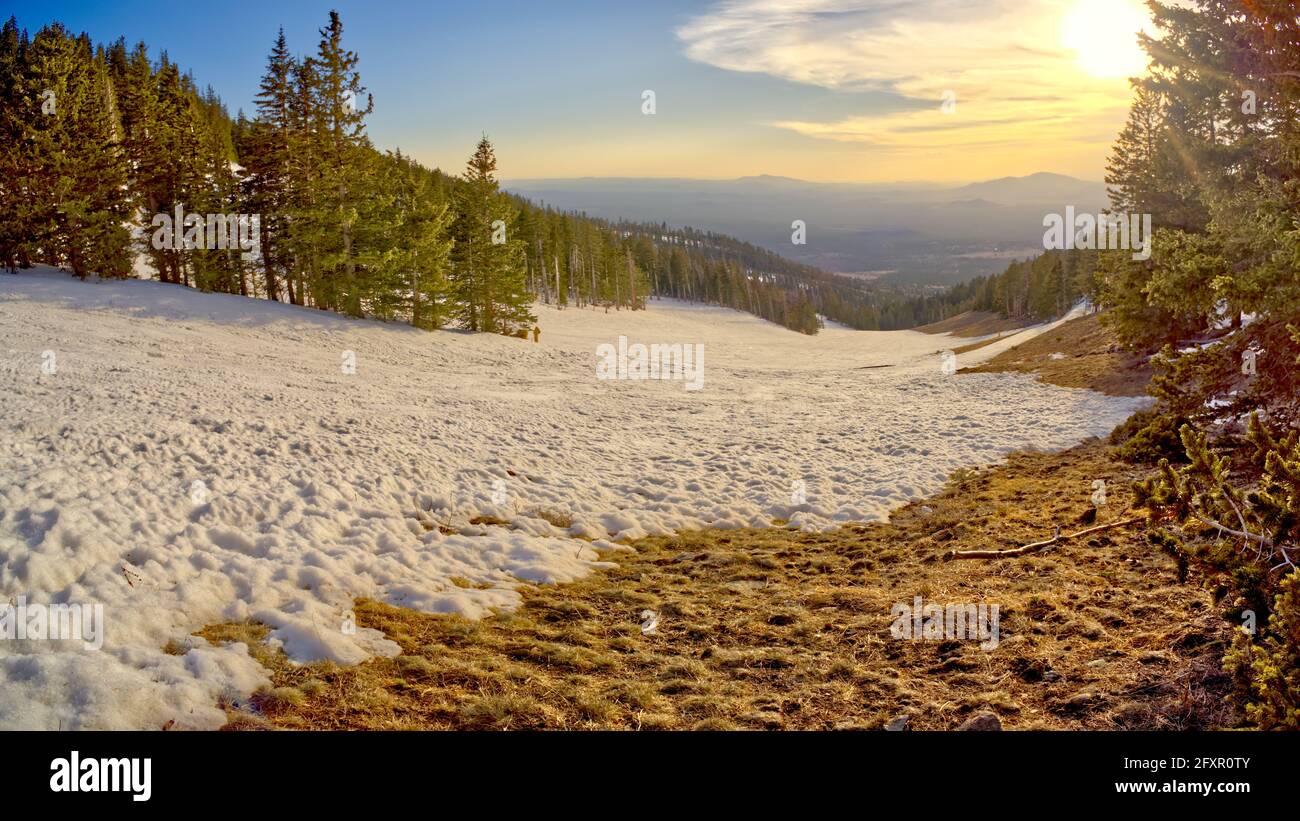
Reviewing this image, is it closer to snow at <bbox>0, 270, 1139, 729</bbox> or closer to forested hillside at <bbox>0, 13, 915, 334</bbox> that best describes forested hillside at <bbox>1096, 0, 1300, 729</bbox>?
snow at <bbox>0, 270, 1139, 729</bbox>

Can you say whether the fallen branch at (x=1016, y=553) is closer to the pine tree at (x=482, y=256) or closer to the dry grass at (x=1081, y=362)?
the dry grass at (x=1081, y=362)

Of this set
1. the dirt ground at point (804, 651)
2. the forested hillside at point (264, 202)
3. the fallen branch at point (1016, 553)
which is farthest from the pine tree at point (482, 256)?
the fallen branch at point (1016, 553)

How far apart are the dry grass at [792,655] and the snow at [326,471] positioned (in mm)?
670

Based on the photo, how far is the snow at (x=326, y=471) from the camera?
22.1 ft

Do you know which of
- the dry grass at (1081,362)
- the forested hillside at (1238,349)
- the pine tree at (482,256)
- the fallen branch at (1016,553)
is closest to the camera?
the forested hillside at (1238,349)

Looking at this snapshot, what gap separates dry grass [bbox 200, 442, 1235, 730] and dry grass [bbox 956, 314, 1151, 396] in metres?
14.2

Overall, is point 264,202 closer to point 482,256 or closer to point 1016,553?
point 482,256

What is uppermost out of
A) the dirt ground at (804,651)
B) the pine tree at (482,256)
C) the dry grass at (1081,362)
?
the pine tree at (482,256)

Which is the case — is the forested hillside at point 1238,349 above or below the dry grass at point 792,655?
above

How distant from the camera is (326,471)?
11.7 metres
